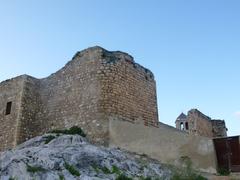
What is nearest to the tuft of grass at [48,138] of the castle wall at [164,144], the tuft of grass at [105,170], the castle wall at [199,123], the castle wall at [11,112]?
the castle wall at [164,144]

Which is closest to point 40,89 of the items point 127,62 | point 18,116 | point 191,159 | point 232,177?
point 18,116

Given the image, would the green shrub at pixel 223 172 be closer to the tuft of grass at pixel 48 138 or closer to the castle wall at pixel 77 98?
the castle wall at pixel 77 98

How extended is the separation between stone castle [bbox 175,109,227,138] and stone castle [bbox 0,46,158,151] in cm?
957

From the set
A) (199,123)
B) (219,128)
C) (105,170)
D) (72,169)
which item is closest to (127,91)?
(105,170)

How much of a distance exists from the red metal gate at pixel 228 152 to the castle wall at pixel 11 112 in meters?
9.69

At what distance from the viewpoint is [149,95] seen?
54.8 feet

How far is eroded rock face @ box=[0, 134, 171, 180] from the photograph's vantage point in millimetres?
9039

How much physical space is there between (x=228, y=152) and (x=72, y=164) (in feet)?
20.0

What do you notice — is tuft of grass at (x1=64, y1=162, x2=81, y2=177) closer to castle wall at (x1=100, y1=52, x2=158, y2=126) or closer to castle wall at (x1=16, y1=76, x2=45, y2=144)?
castle wall at (x1=100, y1=52, x2=158, y2=126)

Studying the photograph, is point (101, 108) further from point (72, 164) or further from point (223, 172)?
point (223, 172)

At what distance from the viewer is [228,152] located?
41.4 ft

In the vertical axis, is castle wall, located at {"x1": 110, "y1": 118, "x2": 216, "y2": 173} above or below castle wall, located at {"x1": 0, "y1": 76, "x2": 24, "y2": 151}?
below

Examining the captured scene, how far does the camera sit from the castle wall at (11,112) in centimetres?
1700

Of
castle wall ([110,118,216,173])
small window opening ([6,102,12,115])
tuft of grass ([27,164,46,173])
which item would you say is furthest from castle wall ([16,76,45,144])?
tuft of grass ([27,164,46,173])
